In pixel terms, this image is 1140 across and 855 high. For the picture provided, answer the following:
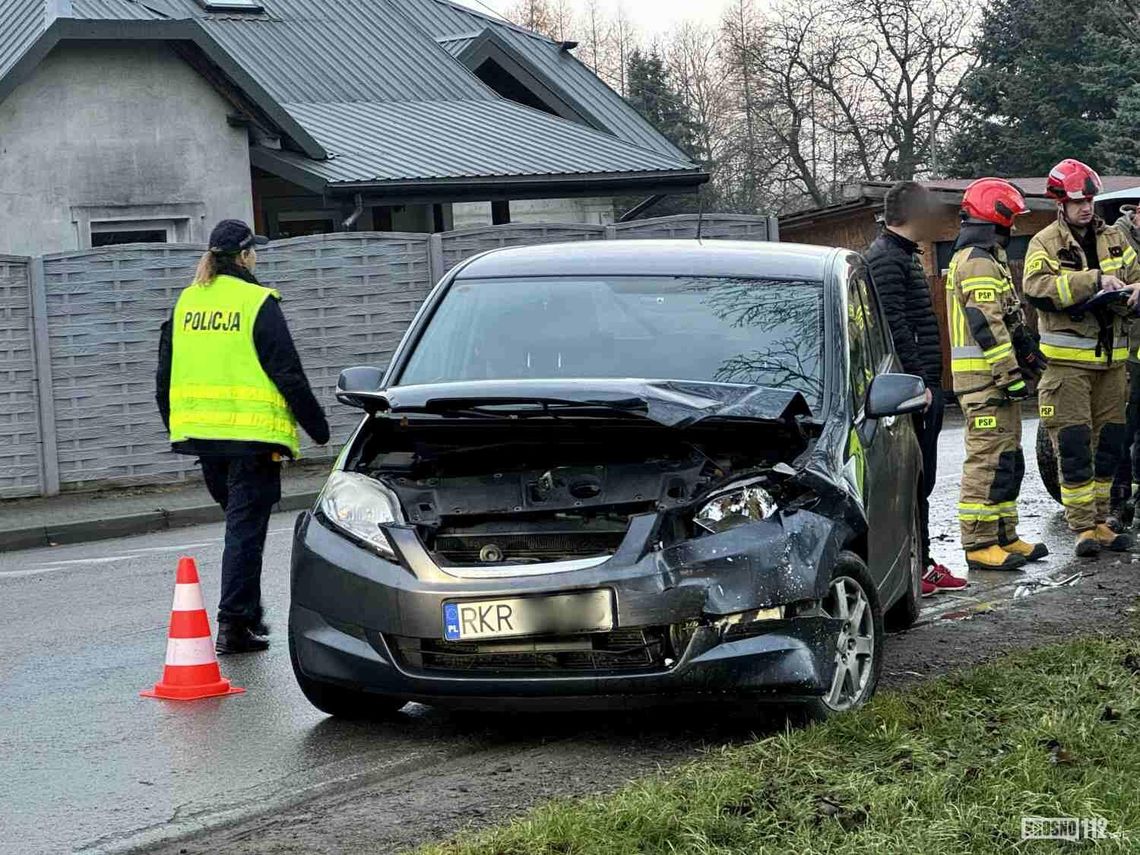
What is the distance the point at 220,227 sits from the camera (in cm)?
839

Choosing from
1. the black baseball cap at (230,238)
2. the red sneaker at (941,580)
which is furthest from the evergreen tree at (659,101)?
the black baseball cap at (230,238)

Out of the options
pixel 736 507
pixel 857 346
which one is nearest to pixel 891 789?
pixel 736 507

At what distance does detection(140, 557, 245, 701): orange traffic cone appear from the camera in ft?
24.6

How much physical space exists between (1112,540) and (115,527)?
25.9 feet

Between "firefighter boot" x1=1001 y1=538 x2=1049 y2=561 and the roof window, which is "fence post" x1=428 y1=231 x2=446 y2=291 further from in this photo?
the roof window

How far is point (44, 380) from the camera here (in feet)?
54.5

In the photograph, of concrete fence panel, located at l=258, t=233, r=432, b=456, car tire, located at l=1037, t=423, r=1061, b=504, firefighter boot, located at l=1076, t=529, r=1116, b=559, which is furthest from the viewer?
concrete fence panel, located at l=258, t=233, r=432, b=456

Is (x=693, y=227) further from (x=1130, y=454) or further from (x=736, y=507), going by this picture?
(x=736, y=507)

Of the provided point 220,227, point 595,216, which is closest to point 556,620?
point 220,227

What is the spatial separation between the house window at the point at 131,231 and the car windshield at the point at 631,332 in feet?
53.1

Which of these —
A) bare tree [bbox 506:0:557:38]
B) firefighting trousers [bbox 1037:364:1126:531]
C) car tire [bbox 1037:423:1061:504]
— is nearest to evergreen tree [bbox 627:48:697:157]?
bare tree [bbox 506:0:557:38]

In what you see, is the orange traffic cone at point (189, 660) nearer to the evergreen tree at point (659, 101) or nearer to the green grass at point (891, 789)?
the green grass at point (891, 789)

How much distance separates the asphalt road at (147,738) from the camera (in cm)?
575

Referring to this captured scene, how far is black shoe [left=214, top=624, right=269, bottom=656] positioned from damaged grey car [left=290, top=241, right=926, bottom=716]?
162 centimetres
